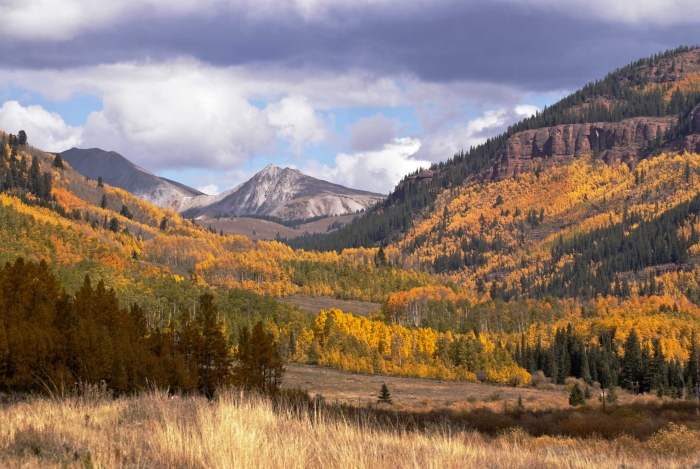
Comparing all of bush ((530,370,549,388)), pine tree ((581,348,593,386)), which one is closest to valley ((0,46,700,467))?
pine tree ((581,348,593,386))

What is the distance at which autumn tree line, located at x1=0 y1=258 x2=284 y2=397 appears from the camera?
2794cm

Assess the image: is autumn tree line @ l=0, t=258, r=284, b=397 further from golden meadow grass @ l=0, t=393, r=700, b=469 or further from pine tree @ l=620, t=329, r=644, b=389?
pine tree @ l=620, t=329, r=644, b=389

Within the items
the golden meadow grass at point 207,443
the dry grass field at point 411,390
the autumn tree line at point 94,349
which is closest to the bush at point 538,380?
the dry grass field at point 411,390

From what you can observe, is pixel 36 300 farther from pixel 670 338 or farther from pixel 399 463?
pixel 670 338

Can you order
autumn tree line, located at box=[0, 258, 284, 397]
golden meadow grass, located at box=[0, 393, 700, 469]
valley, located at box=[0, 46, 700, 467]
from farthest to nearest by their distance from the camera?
autumn tree line, located at box=[0, 258, 284, 397] < valley, located at box=[0, 46, 700, 467] < golden meadow grass, located at box=[0, 393, 700, 469]

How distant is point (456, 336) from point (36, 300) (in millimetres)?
104327

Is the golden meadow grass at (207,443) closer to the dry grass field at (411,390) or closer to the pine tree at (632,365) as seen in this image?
the dry grass field at (411,390)

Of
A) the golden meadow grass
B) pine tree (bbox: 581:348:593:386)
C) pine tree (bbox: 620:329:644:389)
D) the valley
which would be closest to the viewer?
the golden meadow grass

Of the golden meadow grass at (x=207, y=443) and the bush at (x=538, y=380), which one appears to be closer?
the golden meadow grass at (x=207, y=443)

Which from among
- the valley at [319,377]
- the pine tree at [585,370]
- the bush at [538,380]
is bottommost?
the bush at [538,380]

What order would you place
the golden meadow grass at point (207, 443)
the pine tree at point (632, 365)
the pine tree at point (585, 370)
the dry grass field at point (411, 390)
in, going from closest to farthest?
1. the golden meadow grass at point (207, 443)
2. the dry grass field at point (411, 390)
3. the pine tree at point (632, 365)
4. the pine tree at point (585, 370)

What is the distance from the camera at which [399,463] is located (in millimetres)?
9773

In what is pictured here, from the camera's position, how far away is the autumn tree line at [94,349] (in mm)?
27938

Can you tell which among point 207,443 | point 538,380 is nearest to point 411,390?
point 538,380
